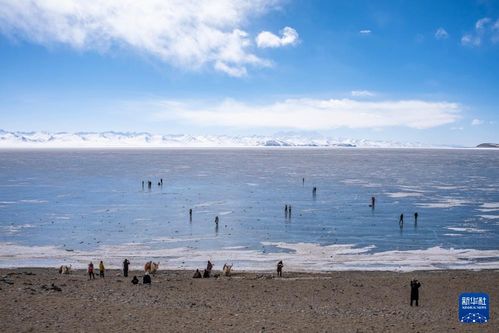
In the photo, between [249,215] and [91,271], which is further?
[249,215]

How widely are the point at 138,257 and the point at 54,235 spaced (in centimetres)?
1179

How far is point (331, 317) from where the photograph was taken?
63.6 feet

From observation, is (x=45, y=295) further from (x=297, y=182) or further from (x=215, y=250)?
(x=297, y=182)

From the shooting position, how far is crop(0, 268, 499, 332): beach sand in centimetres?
1778

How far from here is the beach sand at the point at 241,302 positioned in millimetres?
17781

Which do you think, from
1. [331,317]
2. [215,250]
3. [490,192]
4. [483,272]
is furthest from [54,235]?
[490,192]

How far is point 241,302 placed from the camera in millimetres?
22719

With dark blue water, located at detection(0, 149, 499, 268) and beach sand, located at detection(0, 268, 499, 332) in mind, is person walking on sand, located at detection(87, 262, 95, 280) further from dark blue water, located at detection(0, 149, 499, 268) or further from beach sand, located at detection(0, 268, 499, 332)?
dark blue water, located at detection(0, 149, 499, 268)

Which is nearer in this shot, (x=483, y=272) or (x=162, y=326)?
(x=162, y=326)

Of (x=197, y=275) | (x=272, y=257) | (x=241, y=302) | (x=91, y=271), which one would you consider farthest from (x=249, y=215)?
(x=241, y=302)

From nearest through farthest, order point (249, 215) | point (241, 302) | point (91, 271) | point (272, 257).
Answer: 1. point (241, 302)
2. point (91, 271)
3. point (272, 257)
4. point (249, 215)

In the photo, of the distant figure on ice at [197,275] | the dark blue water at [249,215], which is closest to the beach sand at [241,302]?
the distant figure on ice at [197,275]

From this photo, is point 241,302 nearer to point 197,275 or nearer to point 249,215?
point 197,275

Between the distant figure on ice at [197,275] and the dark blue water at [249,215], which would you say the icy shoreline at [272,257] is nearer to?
the dark blue water at [249,215]
